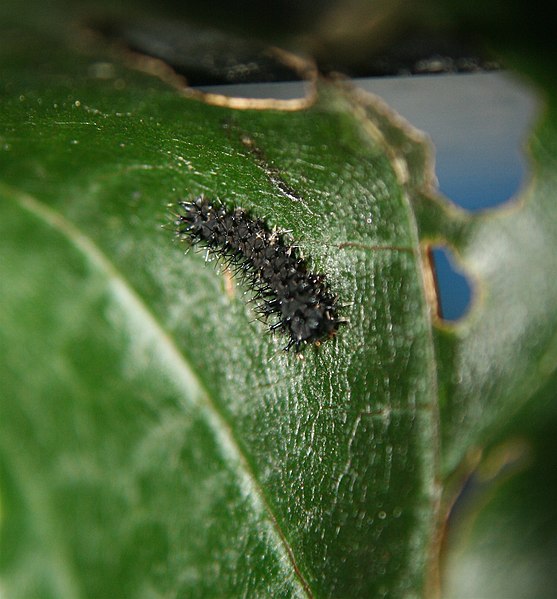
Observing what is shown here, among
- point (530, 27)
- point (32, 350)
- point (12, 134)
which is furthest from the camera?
point (32, 350)

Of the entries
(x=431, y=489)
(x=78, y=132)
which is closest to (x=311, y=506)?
(x=431, y=489)

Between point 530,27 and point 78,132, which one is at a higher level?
point 78,132

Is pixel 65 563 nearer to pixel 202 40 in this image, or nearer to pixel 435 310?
pixel 435 310
